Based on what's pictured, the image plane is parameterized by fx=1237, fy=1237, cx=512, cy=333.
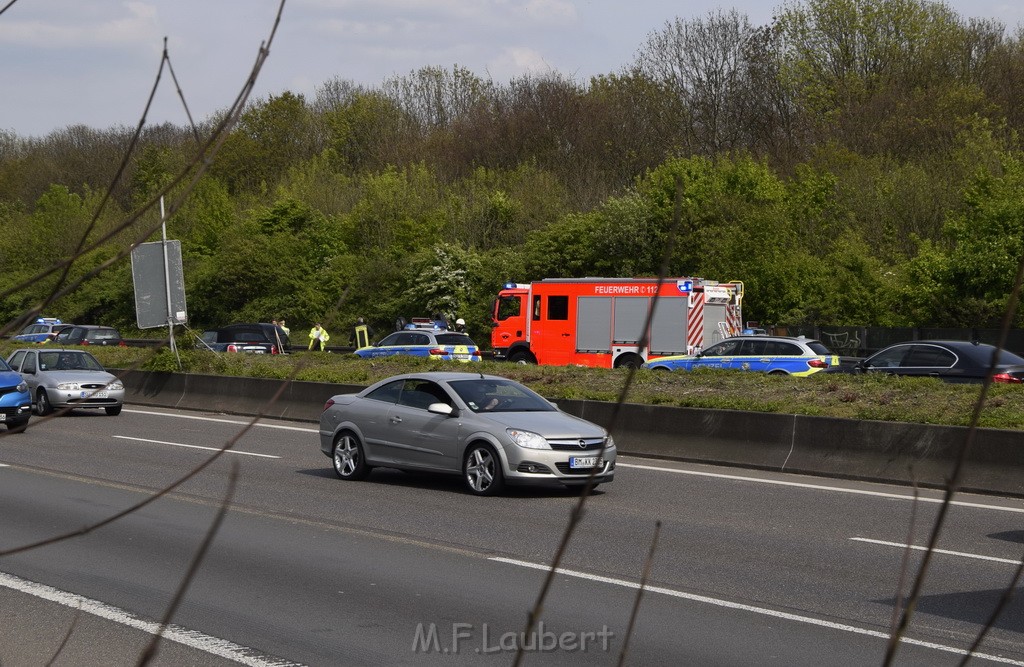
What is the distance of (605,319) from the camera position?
125 ft

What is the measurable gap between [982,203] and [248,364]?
2794 cm

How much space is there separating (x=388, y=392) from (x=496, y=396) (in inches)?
60.5

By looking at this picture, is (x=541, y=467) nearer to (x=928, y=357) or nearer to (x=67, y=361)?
(x=928, y=357)

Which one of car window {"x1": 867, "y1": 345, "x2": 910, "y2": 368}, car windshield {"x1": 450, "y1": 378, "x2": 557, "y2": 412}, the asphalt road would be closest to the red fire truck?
car window {"x1": 867, "y1": 345, "x2": 910, "y2": 368}

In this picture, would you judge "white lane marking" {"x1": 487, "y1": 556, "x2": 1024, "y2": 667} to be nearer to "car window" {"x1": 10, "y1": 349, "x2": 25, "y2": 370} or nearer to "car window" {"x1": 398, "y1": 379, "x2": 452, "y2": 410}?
"car window" {"x1": 398, "y1": 379, "x2": 452, "y2": 410}

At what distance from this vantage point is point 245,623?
8.10m

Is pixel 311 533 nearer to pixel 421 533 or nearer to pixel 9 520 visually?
pixel 421 533

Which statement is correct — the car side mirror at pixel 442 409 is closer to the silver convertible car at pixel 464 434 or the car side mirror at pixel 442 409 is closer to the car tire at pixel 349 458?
the silver convertible car at pixel 464 434

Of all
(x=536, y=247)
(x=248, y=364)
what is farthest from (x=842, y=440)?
(x=536, y=247)

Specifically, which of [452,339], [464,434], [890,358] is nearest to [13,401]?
[464,434]

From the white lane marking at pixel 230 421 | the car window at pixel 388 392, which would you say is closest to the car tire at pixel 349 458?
the car window at pixel 388 392

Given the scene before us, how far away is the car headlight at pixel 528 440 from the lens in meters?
14.5

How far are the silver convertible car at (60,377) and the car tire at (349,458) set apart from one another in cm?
999

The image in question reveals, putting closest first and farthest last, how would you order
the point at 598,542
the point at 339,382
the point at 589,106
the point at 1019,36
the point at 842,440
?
the point at 598,542 < the point at 842,440 < the point at 339,382 < the point at 1019,36 < the point at 589,106
